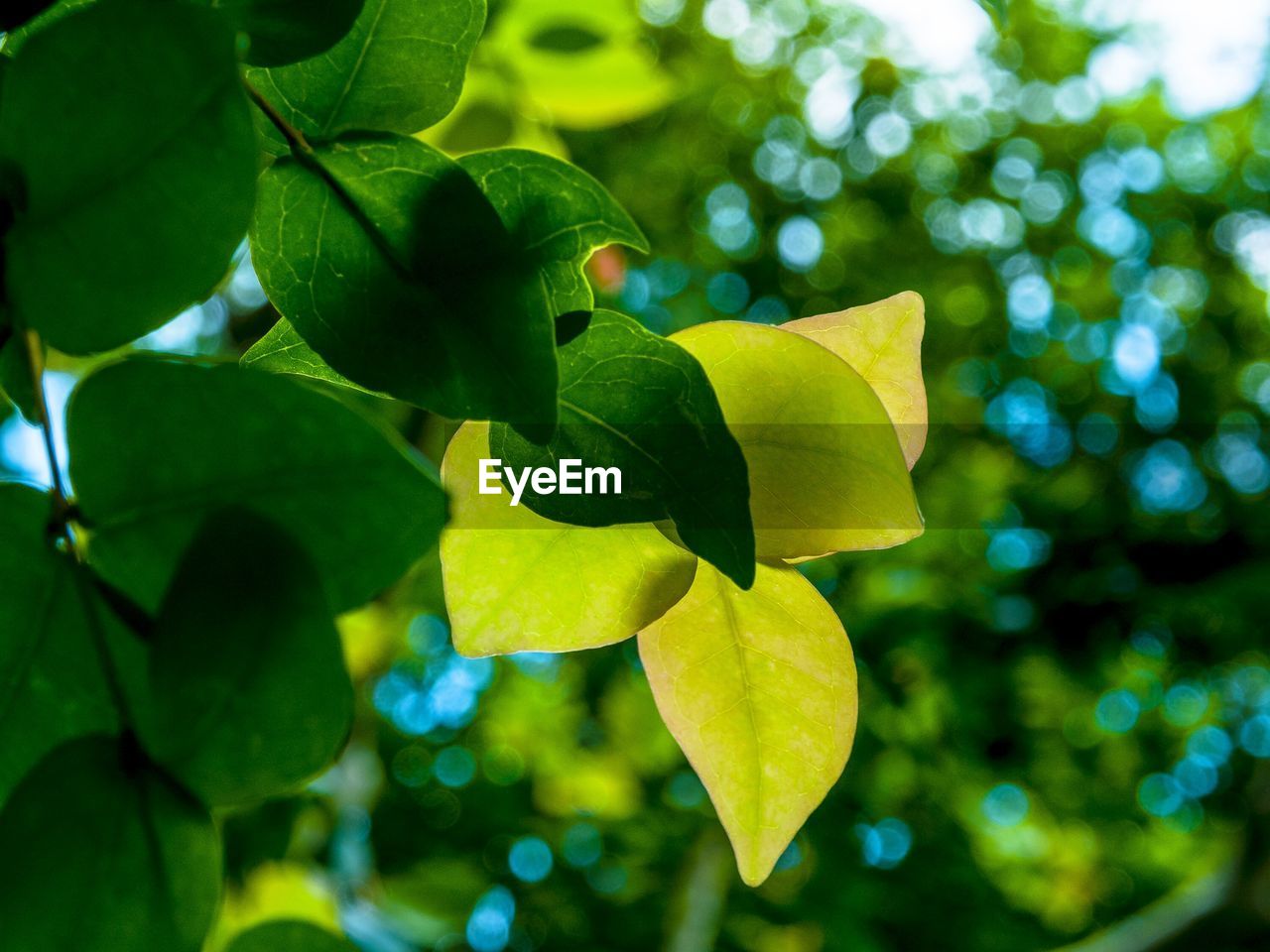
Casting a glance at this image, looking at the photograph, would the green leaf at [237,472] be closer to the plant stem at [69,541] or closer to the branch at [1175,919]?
the plant stem at [69,541]

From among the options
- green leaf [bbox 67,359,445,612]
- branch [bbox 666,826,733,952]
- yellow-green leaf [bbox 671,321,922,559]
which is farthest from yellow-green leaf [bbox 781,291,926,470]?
branch [bbox 666,826,733,952]

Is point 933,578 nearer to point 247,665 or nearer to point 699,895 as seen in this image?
point 699,895

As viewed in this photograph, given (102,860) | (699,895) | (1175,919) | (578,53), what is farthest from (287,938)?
(1175,919)

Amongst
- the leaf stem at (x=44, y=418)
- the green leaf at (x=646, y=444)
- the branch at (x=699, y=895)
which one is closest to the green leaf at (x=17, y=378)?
the leaf stem at (x=44, y=418)

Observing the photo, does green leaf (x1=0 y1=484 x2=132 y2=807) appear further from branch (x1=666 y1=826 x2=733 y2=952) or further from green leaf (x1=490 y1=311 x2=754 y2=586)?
branch (x1=666 y1=826 x2=733 y2=952)

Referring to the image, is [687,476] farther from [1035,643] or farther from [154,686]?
[1035,643]

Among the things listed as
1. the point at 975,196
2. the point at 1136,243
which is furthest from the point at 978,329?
the point at 1136,243
